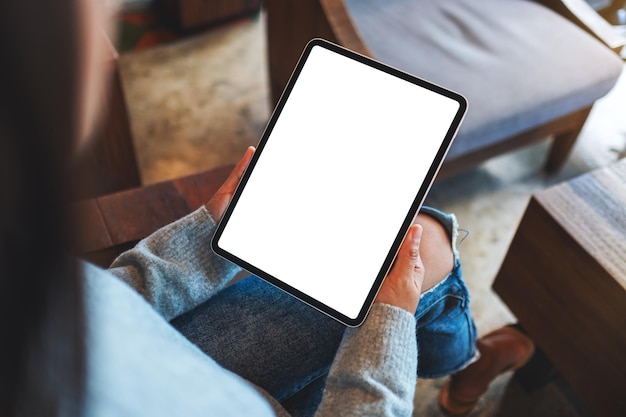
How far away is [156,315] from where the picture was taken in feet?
1.94

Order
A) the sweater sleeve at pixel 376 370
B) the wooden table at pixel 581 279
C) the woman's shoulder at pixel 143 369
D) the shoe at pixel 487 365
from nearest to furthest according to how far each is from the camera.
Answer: the woman's shoulder at pixel 143 369 → the sweater sleeve at pixel 376 370 → the wooden table at pixel 581 279 → the shoe at pixel 487 365

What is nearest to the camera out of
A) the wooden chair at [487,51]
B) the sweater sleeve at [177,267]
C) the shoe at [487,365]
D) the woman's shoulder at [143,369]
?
the woman's shoulder at [143,369]

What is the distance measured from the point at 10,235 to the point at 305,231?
55 centimetres

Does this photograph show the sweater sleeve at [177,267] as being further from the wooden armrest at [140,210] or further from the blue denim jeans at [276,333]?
the wooden armrest at [140,210]

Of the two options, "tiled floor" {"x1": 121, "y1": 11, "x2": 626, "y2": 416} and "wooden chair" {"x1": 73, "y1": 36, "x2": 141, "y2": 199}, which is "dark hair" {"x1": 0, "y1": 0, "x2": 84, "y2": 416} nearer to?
"wooden chair" {"x1": 73, "y1": 36, "x2": 141, "y2": 199}

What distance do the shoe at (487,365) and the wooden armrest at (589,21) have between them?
770 mm

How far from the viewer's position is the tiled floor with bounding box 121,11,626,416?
1.39 m

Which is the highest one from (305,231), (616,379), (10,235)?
(10,235)

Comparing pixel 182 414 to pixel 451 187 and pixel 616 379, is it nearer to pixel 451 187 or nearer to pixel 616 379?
pixel 616 379

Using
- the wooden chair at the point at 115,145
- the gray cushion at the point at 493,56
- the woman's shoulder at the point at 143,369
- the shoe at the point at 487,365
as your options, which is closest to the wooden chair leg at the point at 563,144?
the gray cushion at the point at 493,56

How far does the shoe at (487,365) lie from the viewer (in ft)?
3.74

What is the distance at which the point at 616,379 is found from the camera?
966mm

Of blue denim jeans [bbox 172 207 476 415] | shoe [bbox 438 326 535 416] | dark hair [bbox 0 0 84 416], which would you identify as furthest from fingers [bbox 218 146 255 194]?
shoe [bbox 438 326 535 416]

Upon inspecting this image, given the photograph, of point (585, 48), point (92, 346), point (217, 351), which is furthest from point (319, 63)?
point (585, 48)
